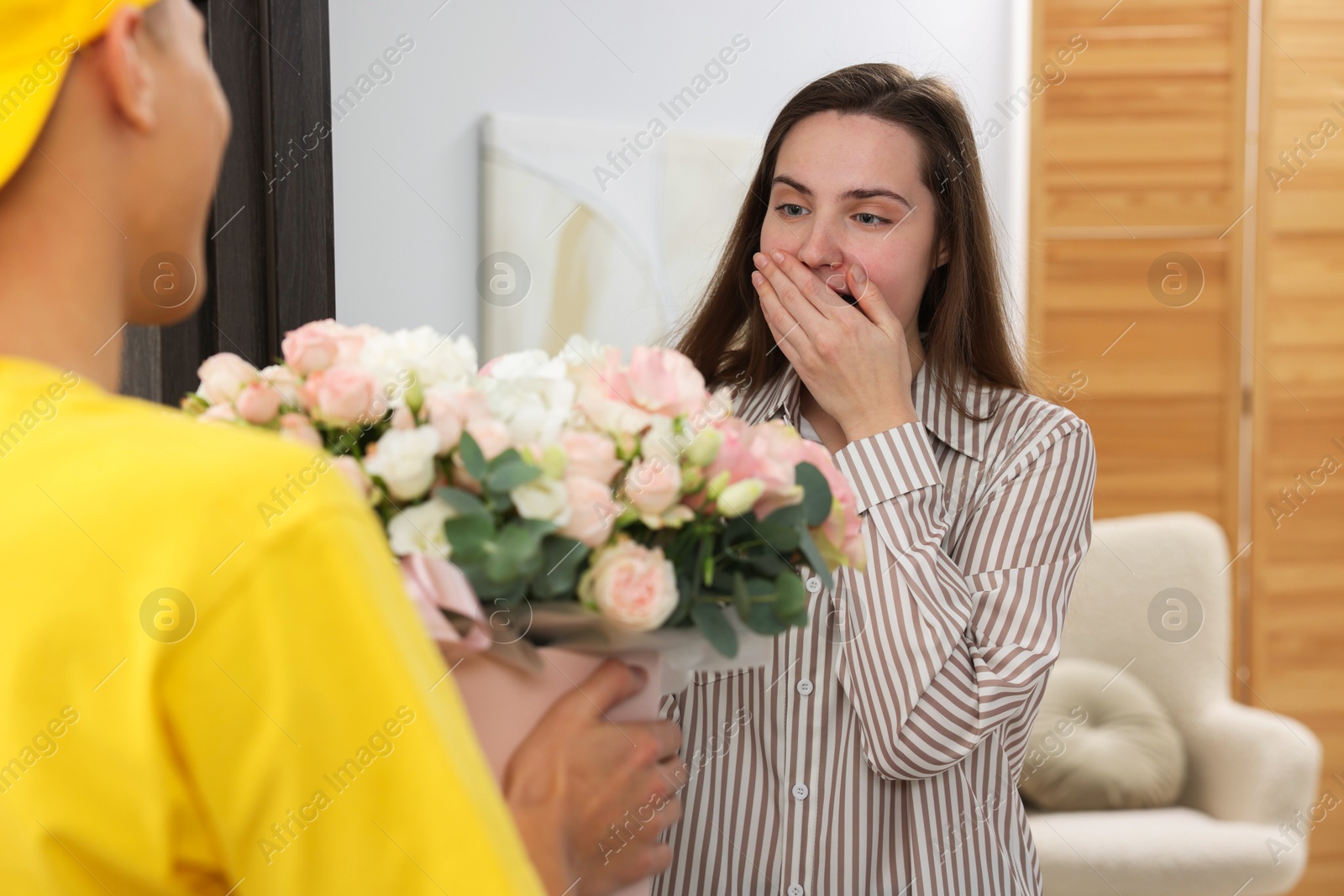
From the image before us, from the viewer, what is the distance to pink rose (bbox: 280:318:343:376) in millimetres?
781

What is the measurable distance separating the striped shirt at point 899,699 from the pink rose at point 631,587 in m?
0.53

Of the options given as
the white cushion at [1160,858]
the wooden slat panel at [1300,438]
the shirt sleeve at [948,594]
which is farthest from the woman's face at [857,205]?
the wooden slat panel at [1300,438]

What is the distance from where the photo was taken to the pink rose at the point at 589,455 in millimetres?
695

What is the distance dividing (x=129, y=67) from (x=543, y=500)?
1.02 ft

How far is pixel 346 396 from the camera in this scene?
729 millimetres

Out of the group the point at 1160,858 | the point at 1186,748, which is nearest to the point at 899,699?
the point at 1160,858

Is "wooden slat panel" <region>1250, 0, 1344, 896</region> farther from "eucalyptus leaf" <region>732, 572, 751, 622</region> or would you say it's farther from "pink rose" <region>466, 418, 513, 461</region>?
"pink rose" <region>466, 418, 513, 461</region>

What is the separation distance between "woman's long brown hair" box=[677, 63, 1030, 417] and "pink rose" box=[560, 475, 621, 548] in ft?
2.44

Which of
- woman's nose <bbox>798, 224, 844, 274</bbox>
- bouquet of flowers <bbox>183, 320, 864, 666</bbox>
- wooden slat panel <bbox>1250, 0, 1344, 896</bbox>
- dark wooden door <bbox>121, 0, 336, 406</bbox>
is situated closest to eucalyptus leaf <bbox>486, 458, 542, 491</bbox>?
bouquet of flowers <bbox>183, 320, 864, 666</bbox>

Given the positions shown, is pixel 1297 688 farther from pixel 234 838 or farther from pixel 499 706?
pixel 234 838

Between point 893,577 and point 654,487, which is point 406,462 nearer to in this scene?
point 654,487

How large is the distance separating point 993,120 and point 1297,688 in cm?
185

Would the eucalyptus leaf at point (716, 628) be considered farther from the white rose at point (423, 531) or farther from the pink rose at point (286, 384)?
the pink rose at point (286, 384)

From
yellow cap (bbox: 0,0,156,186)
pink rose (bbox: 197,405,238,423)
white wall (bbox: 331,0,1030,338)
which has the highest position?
white wall (bbox: 331,0,1030,338)
